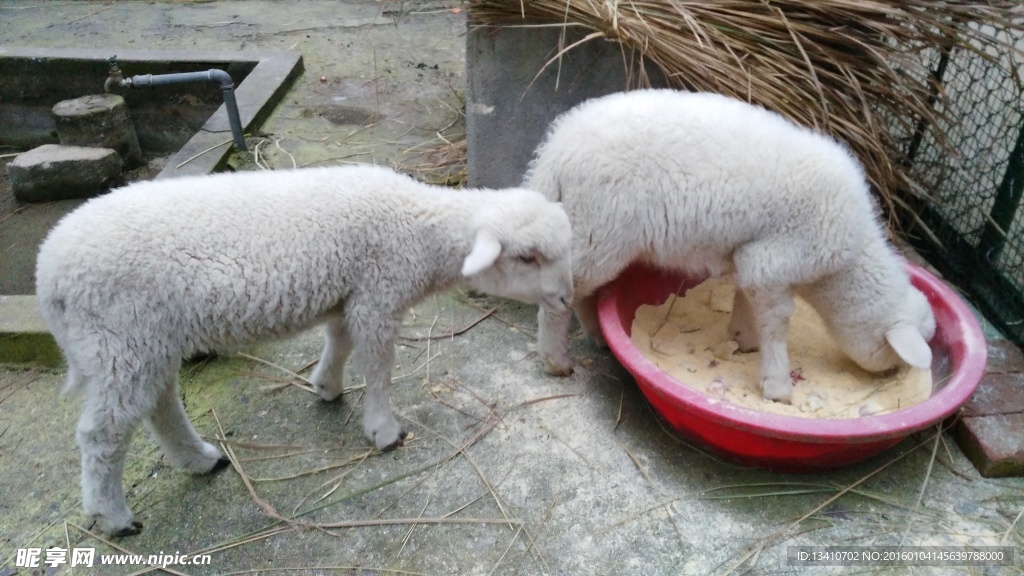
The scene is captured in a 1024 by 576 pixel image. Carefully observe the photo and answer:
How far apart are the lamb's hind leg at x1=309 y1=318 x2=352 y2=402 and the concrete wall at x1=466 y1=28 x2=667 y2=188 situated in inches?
54.4

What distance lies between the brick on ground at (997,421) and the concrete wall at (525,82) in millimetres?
2099

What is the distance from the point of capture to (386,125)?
5.70 metres

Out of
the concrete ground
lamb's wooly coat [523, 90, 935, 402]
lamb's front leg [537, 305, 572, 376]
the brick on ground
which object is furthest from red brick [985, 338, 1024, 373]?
lamb's front leg [537, 305, 572, 376]

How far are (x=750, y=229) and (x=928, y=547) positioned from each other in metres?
1.39

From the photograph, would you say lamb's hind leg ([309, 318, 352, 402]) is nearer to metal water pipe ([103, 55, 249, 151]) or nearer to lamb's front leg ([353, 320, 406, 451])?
lamb's front leg ([353, 320, 406, 451])

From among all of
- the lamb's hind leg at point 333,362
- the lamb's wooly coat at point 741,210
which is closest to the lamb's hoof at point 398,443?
the lamb's hind leg at point 333,362

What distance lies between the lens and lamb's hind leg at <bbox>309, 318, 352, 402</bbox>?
10.5ft

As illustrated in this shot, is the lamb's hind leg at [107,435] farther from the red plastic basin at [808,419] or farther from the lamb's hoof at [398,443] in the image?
the red plastic basin at [808,419]

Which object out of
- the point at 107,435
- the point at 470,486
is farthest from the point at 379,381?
the point at 107,435

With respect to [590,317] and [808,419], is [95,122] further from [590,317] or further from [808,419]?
[808,419]

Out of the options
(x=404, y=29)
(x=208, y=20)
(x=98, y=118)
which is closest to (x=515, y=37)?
(x=98, y=118)

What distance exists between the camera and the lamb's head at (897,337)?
3.04 meters

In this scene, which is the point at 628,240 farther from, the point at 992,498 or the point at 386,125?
the point at 386,125

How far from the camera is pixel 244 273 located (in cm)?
254
